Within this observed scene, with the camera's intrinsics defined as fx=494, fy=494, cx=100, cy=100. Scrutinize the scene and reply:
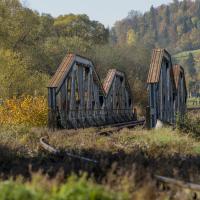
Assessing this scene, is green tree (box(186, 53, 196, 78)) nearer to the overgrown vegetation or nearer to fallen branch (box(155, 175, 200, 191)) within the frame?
the overgrown vegetation

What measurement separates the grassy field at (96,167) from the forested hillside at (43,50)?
53.9 feet

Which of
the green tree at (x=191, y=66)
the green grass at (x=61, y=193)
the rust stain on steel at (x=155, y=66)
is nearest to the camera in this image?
the green grass at (x=61, y=193)

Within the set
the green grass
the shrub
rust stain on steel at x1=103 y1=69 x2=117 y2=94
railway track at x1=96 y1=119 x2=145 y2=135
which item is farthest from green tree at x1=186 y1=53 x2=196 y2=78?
the green grass

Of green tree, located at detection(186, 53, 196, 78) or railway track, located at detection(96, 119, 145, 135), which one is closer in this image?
railway track, located at detection(96, 119, 145, 135)

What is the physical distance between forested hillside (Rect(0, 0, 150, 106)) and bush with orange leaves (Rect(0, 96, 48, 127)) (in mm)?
10160

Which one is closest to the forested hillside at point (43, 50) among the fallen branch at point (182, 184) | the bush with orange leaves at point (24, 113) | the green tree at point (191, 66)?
the bush with orange leaves at point (24, 113)

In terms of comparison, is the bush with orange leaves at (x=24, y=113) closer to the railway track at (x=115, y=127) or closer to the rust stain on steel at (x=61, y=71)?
the rust stain on steel at (x=61, y=71)

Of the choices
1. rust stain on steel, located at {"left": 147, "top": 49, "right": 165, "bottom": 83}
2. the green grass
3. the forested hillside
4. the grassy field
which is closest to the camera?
the green grass

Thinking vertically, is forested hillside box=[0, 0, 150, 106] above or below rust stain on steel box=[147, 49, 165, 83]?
above

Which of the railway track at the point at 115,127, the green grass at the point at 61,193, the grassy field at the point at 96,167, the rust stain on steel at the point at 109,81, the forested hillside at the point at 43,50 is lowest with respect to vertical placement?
the railway track at the point at 115,127

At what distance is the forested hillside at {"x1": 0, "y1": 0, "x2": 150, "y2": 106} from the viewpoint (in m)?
34.0

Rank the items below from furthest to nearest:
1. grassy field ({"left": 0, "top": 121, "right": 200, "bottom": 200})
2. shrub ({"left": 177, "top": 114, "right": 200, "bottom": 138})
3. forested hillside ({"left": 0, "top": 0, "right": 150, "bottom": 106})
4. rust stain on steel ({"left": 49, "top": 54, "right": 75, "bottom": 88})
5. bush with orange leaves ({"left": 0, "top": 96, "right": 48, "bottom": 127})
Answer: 1. forested hillside ({"left": 0, "top": 0, "right": 150, "bottom": 106})
2. rust stain on steel ({"left": 49, "top": 54, "right": 75, "bottom": 88})
3. bush with orange leaves ({"left": 0, "top": 96, "right": 48, "bottom": 127})
4. shrub ({"left": 177, "top": 114, "right": 200, "bottom": 138})
5. grassy field ({"left": 0, "top": 121, "right": 200, "bottom": 200})

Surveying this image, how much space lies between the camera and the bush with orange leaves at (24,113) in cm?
2105

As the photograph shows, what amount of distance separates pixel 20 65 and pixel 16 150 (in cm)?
2193
